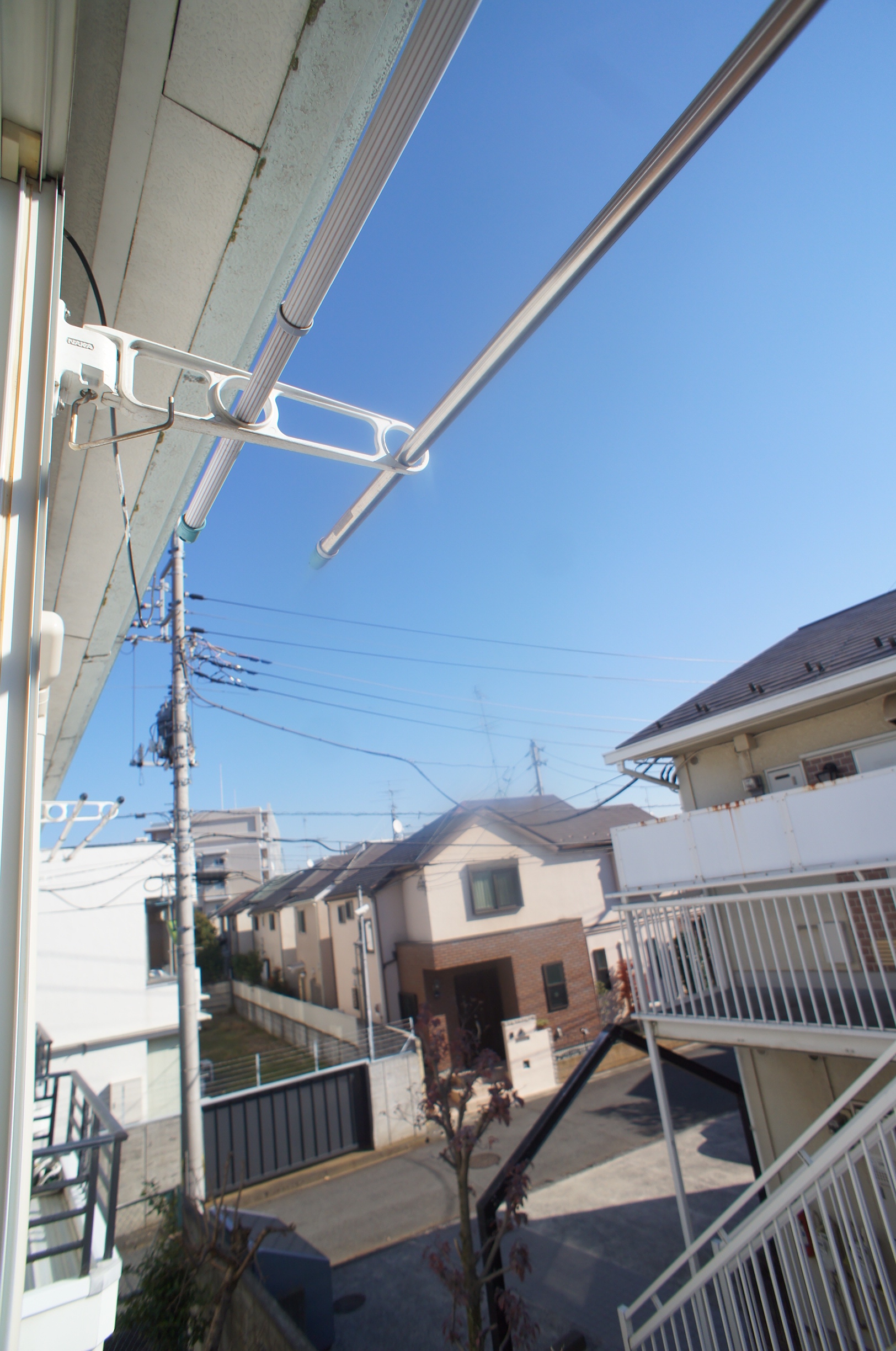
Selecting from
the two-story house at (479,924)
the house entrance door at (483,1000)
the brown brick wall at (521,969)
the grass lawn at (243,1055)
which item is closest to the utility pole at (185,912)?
the grass lawn at (243,1055)

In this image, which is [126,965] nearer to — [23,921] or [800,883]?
[800,883]

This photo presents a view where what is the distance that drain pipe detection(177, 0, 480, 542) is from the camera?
1.21 meters

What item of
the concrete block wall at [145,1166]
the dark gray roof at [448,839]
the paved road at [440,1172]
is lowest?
the paved road at [440,1172]

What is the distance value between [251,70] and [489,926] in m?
17.4

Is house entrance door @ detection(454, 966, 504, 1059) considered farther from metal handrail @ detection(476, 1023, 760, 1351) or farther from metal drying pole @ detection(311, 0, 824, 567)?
metal drying pole @ detection(311, 0, 824, 567)

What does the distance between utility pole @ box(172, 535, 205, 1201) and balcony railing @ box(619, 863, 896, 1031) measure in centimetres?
578

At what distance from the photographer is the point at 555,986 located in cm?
1650

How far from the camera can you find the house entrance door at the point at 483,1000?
53.5ft

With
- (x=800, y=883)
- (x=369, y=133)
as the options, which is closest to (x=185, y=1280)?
(x=800, y=883)

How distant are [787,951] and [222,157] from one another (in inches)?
215

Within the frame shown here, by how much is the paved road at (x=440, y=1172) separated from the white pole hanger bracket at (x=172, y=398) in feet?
25.8

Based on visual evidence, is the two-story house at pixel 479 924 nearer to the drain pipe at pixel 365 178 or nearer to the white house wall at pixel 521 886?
the white house wall at pixel 521 886

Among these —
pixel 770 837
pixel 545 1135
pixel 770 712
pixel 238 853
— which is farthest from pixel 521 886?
pixel 238 853

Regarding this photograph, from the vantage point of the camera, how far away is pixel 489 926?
54.8 ft
